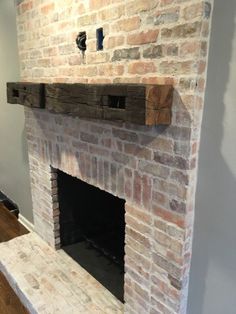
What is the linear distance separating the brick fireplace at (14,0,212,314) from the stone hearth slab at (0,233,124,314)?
0.30 metres

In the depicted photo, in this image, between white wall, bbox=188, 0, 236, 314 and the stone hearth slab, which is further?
the stone hearth slab

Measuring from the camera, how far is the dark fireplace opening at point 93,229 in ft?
7.11

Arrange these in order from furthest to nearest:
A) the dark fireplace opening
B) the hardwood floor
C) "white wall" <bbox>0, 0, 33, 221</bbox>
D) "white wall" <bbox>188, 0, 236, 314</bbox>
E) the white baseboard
Answer: the white baseboard → "white wall" <bbox>0, 0, 33, 221</bbox> → the dark fireplace opening → the hardwood floor → "white wall" <bbox>188, 0, 236, 314</bbox>

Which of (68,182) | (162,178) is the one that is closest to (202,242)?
(162,178)

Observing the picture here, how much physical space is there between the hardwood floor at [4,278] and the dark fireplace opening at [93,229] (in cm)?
52

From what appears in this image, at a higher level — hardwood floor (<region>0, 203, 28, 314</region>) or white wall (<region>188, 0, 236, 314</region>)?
white wall (<region>188, 0, 236, 314</region>)

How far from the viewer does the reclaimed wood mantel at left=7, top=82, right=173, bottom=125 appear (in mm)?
1200

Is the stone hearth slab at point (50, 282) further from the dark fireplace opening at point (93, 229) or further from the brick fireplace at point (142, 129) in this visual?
the brick fireplace at point (142, 129)

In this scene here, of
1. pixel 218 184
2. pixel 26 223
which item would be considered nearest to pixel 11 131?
pixel 26 223

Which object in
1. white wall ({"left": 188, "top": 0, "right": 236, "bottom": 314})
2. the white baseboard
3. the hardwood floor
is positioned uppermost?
white wall ({"left": 188, "top": 0, "right": 236, "bottom": 314})

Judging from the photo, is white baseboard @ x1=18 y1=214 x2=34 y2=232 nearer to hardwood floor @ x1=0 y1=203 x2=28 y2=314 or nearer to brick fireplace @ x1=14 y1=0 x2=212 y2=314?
hardwood floor @ x1=0 y1=203 x2=28 y2=314

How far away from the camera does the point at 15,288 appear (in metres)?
2.16

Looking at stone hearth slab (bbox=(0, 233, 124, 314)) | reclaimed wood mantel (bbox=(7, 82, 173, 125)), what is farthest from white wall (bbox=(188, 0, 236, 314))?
stone hearth slab (bbox=(0, 233, 124, 314))

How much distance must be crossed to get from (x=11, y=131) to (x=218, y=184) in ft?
7.67
